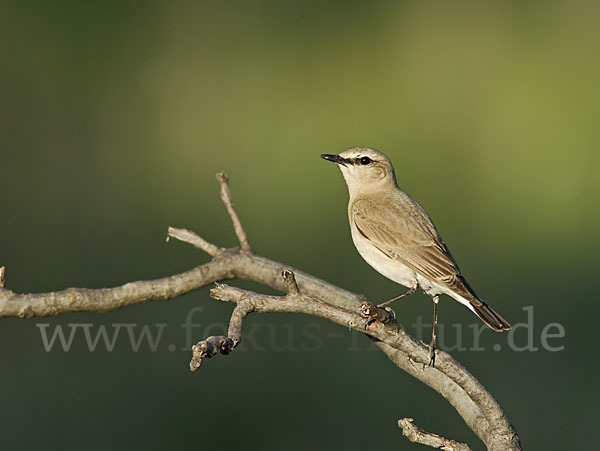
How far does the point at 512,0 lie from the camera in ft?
29.2

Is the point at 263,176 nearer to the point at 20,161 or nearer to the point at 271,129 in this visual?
the point at 271,129

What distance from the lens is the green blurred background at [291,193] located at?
16.0 feet

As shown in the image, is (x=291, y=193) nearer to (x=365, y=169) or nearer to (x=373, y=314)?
(x=365, y=169)

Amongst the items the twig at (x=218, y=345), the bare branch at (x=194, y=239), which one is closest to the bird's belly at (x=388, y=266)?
the bare branch at (x=194, y=239)

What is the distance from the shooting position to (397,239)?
3824 millimetres

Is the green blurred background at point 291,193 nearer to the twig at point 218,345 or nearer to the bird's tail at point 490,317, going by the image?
the bird's tail at point 490,317

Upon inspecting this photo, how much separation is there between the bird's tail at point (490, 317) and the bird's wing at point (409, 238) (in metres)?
0.05

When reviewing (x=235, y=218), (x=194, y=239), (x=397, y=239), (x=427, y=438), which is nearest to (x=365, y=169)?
(x=397, y=239)

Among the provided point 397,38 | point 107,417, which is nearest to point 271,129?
point 397,38

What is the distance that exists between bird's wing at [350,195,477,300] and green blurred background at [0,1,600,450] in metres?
1.39

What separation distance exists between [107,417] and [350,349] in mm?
1640

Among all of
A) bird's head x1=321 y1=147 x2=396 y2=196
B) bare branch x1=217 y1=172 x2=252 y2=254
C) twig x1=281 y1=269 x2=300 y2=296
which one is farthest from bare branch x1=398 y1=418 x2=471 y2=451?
bird's head x1=321 y1=147 x2=396 y2=196

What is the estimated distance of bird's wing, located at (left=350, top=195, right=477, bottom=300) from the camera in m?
3.62

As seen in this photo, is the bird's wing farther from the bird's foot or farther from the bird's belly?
the bird's foot
